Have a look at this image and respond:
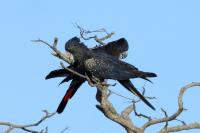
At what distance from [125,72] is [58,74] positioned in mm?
1151

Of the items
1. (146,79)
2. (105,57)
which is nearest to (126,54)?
(105,57)

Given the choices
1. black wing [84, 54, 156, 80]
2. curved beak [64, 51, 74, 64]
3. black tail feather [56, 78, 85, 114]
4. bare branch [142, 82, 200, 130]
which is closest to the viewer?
bare branch [142, 82, 200, 130]

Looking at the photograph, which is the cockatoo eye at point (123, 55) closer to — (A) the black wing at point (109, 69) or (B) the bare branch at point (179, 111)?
(A) the black wing at point (109, 69)

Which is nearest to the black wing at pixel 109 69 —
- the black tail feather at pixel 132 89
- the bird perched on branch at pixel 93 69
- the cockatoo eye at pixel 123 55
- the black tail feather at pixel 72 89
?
the bird perched on branch at pixel 93 69

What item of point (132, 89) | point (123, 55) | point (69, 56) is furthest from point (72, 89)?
point (123, 55)

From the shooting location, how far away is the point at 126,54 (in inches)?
472

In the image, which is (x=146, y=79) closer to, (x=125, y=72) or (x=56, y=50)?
(x=125, y=72)

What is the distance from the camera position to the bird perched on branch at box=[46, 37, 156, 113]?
10438 millimetres

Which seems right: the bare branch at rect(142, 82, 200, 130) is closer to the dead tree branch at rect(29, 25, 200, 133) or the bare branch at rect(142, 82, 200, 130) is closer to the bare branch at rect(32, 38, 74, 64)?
the dead tree branch at rect(29, 25, 200, 133)

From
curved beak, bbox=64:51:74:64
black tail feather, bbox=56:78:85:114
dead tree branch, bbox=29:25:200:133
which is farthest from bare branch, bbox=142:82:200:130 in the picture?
curved beak, bbox=64:51:74:64

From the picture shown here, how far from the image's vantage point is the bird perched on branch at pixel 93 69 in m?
10.4

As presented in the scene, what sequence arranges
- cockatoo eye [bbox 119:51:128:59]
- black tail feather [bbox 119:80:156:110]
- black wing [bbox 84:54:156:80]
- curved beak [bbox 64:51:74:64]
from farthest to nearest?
cockatoo eye [bbox 119:51:128:59], curved beak [bbox 64:51:74:64], black wing [bbox 84:54:156:80], black tail feather [bbox 119:80:156:110]

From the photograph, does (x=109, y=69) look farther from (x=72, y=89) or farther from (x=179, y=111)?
(x=179, y=111)

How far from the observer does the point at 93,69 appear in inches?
419
